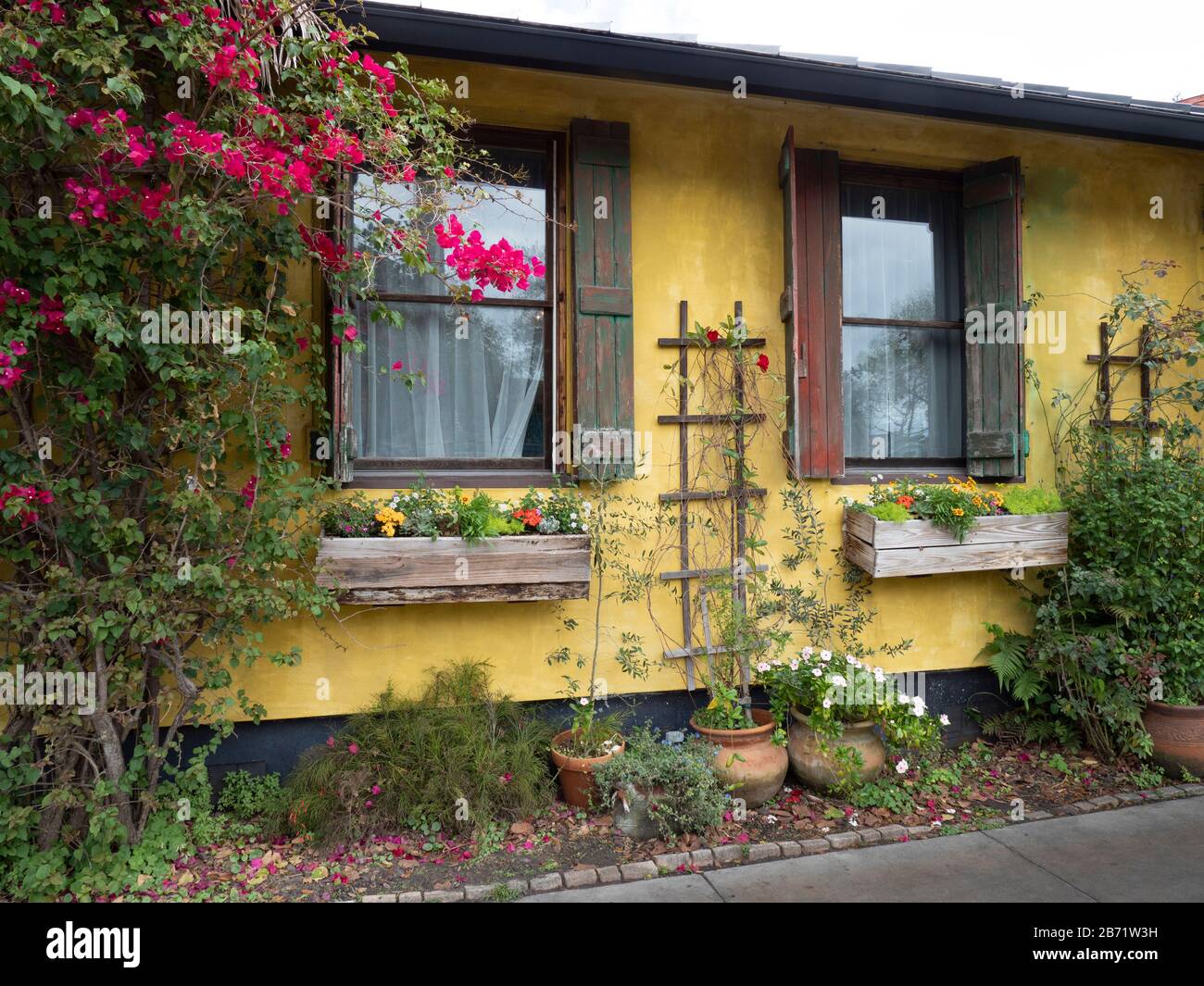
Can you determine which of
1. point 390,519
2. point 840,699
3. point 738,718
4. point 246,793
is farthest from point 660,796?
point 246,793

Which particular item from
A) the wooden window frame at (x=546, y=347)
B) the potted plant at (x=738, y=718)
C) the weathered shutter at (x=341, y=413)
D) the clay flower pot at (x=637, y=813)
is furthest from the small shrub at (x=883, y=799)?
the weathered shutter at (x=341, y=413)

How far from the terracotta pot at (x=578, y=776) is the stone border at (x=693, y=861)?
16.8 inches

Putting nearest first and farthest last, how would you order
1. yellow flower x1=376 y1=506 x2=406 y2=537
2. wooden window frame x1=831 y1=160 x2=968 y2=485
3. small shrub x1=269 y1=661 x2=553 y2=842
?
small shrub x1=269 y1=661 x2=553 y2=842
yellow flower x1=376 y1=506 x2=406 y2=537
wooden window frame x1=831 y1=160 x2=968 y2=485

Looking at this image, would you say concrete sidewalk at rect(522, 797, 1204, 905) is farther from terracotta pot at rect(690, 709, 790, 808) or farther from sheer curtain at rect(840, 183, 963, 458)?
sheer curtain at rect(840, 183, 963, 458)

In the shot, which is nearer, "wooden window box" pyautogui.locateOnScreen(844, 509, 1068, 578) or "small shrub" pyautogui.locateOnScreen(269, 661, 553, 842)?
"small shrub" pyautogui.locateOnScreen(269, 661, 553, 842)

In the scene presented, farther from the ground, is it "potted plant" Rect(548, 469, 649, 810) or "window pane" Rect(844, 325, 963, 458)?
"window pane" Rect(844, 325, 963, 458)

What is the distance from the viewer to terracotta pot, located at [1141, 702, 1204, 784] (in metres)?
4.21

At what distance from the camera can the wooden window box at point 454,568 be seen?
11.6 ft

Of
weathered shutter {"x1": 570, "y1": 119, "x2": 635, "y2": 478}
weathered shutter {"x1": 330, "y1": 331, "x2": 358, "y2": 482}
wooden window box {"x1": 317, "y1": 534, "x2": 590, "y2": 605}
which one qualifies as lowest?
wooden window box {"x1": 317, "y1": 534, "x2": 590, "y2": 605}

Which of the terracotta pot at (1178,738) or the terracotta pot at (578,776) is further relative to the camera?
the terracotta pot at (1178,738)

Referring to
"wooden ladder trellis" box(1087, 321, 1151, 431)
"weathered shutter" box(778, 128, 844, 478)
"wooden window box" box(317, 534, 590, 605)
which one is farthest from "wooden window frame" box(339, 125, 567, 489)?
"wooden ladder trellis" box(1087, 321, 1151, 431)

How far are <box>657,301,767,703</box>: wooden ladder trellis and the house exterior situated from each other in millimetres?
71

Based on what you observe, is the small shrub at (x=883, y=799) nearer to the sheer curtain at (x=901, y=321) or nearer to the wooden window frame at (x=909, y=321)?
the wooden window frame at (x=909, y=321)

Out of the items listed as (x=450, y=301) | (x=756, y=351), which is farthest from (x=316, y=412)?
(x=756, y=351)
